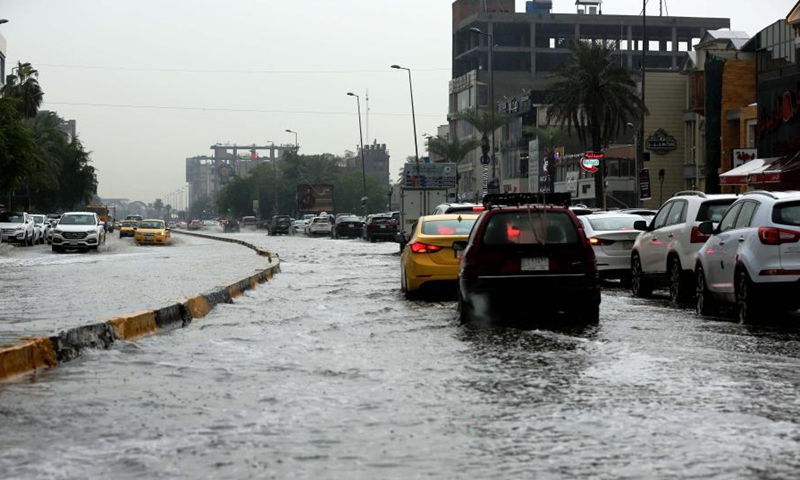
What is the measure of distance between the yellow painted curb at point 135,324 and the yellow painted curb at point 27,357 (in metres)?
2.01

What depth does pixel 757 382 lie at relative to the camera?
370 inches

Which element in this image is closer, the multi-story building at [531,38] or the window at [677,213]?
the window at [677,213]

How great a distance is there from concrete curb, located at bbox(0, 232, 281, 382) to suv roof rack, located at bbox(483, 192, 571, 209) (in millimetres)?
4046

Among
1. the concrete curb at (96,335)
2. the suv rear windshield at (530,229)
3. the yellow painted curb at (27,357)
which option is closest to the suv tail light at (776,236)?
the suv rear windshield at (530,229)

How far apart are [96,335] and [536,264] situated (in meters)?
5.15

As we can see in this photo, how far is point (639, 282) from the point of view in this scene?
21312 mm

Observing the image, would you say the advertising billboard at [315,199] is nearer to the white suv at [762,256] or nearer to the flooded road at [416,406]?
the white suv at [762,256]

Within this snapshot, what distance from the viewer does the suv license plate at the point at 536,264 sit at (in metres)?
14.5

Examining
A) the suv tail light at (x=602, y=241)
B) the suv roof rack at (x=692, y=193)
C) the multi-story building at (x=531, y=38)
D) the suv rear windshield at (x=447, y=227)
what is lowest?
the suv tail light at (x=602, y=241)

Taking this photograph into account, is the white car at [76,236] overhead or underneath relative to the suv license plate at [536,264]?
underneath

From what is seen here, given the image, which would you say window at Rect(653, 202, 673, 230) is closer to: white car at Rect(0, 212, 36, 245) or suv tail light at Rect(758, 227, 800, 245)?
suv tail light at Rect(758, 227, 800, 245)

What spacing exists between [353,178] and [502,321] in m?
168

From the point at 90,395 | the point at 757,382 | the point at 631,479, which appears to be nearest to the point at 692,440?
the point at 631,479

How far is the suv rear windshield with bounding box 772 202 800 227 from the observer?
567 inches
